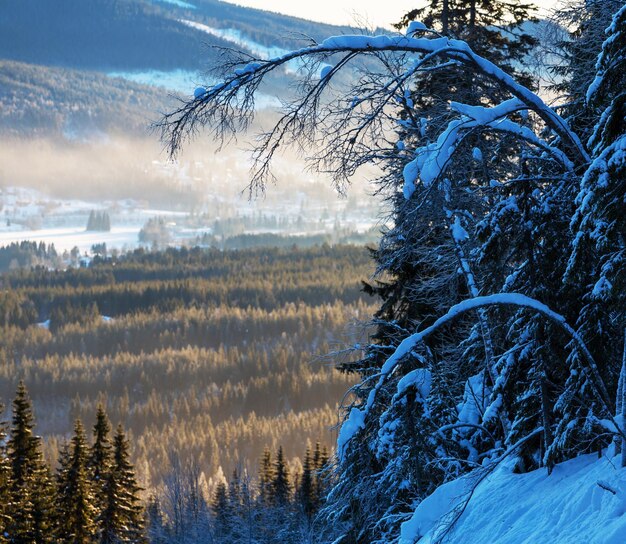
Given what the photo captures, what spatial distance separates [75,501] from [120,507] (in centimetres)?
294

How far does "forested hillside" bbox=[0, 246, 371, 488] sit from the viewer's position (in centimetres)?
8656

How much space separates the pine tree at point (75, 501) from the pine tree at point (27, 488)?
48cm

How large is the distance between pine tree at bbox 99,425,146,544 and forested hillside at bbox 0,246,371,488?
133 ft

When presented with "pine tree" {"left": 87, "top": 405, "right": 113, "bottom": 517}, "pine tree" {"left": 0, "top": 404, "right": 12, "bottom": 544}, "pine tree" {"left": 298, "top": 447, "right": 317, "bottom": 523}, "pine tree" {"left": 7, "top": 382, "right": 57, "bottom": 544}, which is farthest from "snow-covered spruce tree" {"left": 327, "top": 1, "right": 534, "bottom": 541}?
"pine tree" {"left": 298, "top": 447, "right": 317, "bottom": 523}

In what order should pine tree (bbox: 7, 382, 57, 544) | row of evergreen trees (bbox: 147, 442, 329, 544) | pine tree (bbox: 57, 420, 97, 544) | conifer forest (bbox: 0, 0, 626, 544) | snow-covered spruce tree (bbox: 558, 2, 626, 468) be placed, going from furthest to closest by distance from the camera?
row of evergreen trees (bbox: 147, 442, 329, 544)
pine tree (bbox: 57, 420, 97, 544)
pine tree (bbox: 7, 382, 57, 544)
conifer forest (bbox: 0, 0, 626, 544)
snow-covered spruce tree (bbox: 558, 2, 626, 468)

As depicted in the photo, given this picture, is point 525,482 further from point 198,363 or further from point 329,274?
point 329,274

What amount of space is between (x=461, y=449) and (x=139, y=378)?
10655 centimetres

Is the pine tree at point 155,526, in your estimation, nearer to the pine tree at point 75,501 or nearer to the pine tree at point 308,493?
the pine tree at point 308,493

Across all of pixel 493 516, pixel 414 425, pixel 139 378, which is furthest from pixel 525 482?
pixel 139 378

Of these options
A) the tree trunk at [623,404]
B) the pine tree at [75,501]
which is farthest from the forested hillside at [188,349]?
the tree trunk at [623,404]

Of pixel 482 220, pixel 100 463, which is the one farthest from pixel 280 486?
pixel 482 220

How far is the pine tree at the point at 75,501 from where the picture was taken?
84.8 feet

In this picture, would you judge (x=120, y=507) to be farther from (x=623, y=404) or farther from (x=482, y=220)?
(x=623, y=404)

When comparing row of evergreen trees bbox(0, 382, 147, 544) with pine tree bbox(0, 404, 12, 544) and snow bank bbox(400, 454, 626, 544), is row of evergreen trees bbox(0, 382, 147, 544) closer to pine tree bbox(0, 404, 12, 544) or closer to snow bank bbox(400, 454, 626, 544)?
pine tree bbox(0, 404, 12, 544)
